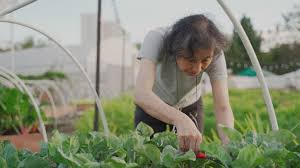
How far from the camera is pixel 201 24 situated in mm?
1308

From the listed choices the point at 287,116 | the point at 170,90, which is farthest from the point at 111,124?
the point at 170,90

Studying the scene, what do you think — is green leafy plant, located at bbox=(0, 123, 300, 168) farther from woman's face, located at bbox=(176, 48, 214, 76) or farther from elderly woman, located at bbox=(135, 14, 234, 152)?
woman's face, located at bbox=(176, 48, 214, 76)

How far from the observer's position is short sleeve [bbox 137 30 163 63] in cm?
143

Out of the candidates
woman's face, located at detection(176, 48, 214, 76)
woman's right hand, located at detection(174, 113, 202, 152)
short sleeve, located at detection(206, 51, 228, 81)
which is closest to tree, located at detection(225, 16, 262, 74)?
short sleeve, located at detection(206, 51, 228, 81)

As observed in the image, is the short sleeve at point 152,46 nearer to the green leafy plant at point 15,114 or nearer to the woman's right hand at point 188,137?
the woman's right hand at point 188,137

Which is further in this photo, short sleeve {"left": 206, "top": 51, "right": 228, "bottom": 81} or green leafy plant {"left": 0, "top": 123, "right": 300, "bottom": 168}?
short sleeve {"left": 206, "top": 51, "right": 228, "bottom": 81}

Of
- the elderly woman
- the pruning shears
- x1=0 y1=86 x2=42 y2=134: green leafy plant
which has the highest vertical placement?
the elderly woman

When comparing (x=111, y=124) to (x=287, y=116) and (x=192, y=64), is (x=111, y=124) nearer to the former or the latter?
(x=287, y=116)

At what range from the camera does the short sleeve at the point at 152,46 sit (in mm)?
1426

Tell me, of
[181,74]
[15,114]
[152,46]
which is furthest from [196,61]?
[15,114]

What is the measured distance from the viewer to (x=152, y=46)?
4.70 ft

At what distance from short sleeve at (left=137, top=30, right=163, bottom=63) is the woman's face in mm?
162

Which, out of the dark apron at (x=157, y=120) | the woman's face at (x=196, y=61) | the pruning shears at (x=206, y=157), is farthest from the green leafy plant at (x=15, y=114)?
the pruning shears at (x=206, y=157)

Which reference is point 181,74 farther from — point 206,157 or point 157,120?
point 206,157
